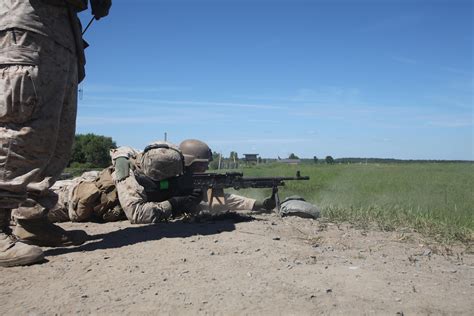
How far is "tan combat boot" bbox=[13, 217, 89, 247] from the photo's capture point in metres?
3.76

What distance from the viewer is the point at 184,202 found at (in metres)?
5.59

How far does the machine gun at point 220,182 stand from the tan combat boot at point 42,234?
76.2 inches

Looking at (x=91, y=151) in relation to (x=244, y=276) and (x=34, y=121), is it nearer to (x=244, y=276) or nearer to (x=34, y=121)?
(x=34, y=121)

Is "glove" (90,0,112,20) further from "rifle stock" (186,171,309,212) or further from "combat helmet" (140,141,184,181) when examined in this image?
"rifle stock" (186,171,309,212)

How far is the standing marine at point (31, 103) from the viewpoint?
3234 mm

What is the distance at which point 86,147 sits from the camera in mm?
36812

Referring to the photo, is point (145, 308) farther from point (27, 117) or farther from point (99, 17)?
point (99, 17)

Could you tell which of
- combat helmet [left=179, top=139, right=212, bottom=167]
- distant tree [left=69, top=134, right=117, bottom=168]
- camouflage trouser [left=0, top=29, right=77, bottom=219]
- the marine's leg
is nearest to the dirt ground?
the marine's leg

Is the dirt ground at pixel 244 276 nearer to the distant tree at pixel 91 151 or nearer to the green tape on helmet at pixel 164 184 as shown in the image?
the green tape on helmet at pixel 164 184

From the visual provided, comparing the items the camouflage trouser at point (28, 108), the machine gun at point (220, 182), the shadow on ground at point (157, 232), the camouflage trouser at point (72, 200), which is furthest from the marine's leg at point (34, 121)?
the machine gun at point (220, 182)

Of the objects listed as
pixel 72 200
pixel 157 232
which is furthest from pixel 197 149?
pixel 157 232

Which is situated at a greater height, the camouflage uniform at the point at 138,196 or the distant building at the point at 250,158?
the distant building at the point at 250,158

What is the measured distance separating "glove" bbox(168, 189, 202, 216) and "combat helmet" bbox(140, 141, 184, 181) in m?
0.35

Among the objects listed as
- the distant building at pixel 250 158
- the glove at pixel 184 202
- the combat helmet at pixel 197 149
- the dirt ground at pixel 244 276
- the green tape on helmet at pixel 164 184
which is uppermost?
the distant building at pixel 250 158
